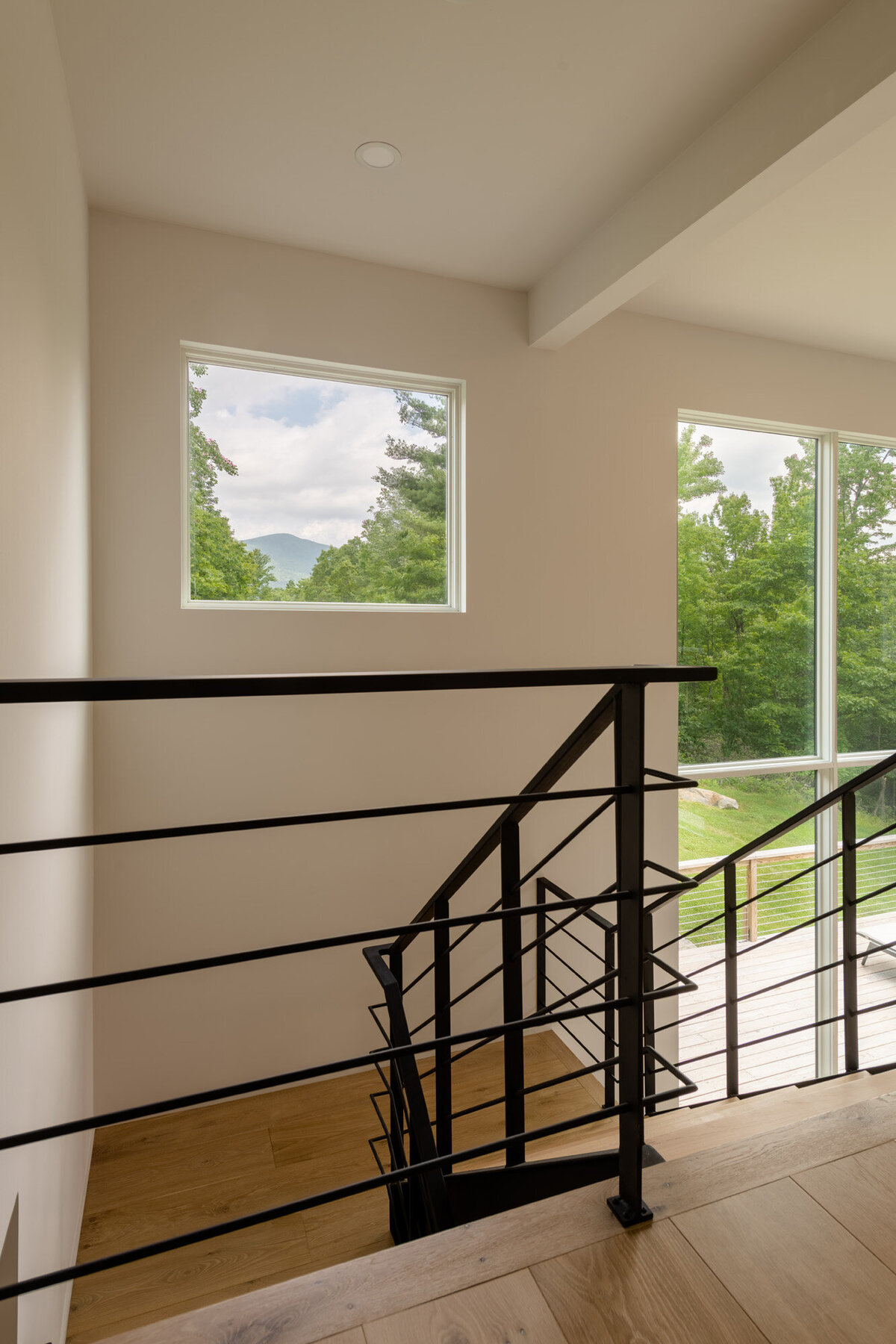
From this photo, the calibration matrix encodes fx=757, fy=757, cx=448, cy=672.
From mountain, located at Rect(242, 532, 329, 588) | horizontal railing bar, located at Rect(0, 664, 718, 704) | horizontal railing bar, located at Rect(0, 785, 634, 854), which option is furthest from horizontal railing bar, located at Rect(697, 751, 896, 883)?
mountain, located at Rect(242, 532, 329, 588)

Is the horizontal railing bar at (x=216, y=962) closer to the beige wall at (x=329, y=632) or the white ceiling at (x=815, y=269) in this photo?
the beige wall at (x=329, y=632)

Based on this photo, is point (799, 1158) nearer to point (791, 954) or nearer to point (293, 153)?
point (293, 153)

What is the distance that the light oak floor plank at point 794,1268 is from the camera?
927mm

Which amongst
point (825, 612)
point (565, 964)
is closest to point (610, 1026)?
point (565, 964)

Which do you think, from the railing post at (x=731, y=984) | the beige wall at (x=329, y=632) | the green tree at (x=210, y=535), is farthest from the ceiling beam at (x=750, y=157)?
the railing post at (x=731, y=984)

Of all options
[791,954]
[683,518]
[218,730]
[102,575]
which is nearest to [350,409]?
[102,575]

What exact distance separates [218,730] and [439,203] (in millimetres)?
2086

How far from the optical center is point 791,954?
4090 millimetres

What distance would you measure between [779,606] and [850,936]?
235 cm

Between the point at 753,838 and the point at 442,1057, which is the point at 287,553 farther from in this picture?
the point at 753,838

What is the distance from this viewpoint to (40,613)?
1724 mm

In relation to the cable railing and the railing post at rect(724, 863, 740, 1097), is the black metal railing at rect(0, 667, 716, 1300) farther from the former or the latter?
the cable railing

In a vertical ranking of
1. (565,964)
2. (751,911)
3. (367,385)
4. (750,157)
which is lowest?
(751,911)

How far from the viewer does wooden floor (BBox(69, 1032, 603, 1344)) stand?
81.4 inches
